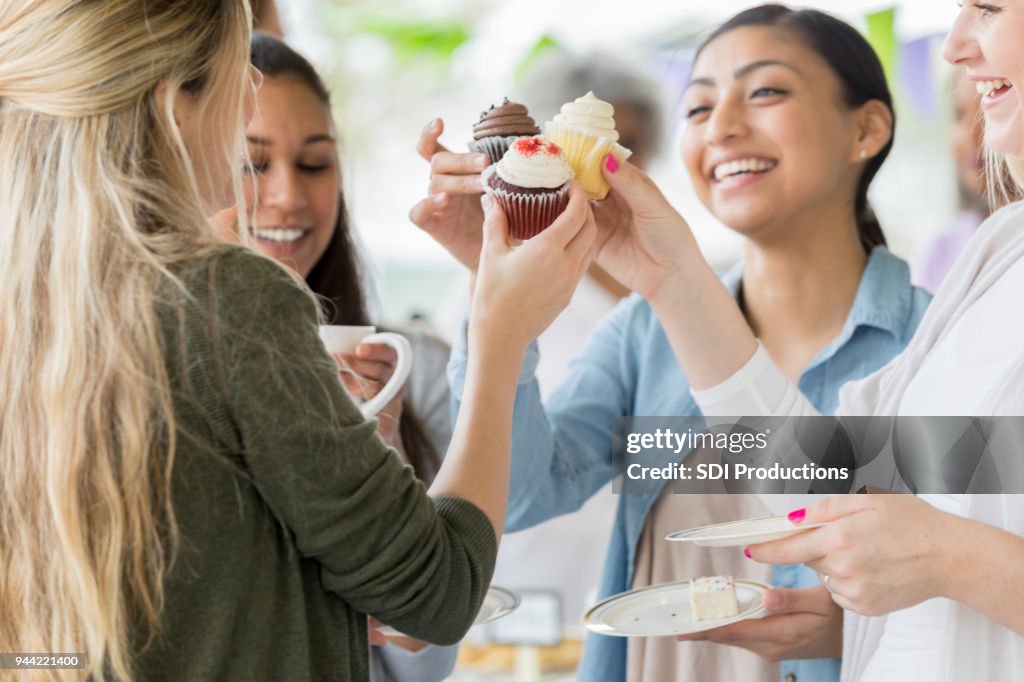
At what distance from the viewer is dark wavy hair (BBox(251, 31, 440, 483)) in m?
1.75

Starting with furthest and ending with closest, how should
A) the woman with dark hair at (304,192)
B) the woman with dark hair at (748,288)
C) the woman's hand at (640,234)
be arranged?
the woman with dark hair at (304,192), the woman with dark hair at (748,288), the woman's hand at (640,234)

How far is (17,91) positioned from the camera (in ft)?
2.87

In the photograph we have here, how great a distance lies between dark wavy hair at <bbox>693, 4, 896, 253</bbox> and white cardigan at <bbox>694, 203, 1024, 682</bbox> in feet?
1.20

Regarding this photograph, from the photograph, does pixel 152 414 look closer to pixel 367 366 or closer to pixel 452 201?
pixel 367 366

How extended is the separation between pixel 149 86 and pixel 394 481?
0.40m

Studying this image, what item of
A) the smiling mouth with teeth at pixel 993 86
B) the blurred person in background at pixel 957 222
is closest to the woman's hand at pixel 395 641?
the smiling mouth with teeth at pixel 993 86

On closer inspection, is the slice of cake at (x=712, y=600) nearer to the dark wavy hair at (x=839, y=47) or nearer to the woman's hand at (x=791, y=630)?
the woman's hand at (x=791, y=630)

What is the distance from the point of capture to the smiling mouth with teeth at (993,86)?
121 cm

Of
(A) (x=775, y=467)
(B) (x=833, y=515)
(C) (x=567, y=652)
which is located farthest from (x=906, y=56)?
(B) (x=833, y=515)

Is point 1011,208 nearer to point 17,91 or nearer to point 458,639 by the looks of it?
point 458,639

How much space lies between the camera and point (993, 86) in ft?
4.03

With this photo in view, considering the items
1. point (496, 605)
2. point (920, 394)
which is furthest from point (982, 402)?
point (496, 605)

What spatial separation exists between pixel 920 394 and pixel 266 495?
82cm

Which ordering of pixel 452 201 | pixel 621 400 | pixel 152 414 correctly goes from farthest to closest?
pixel 621 400, pixel 452 201, pixel 152 414
